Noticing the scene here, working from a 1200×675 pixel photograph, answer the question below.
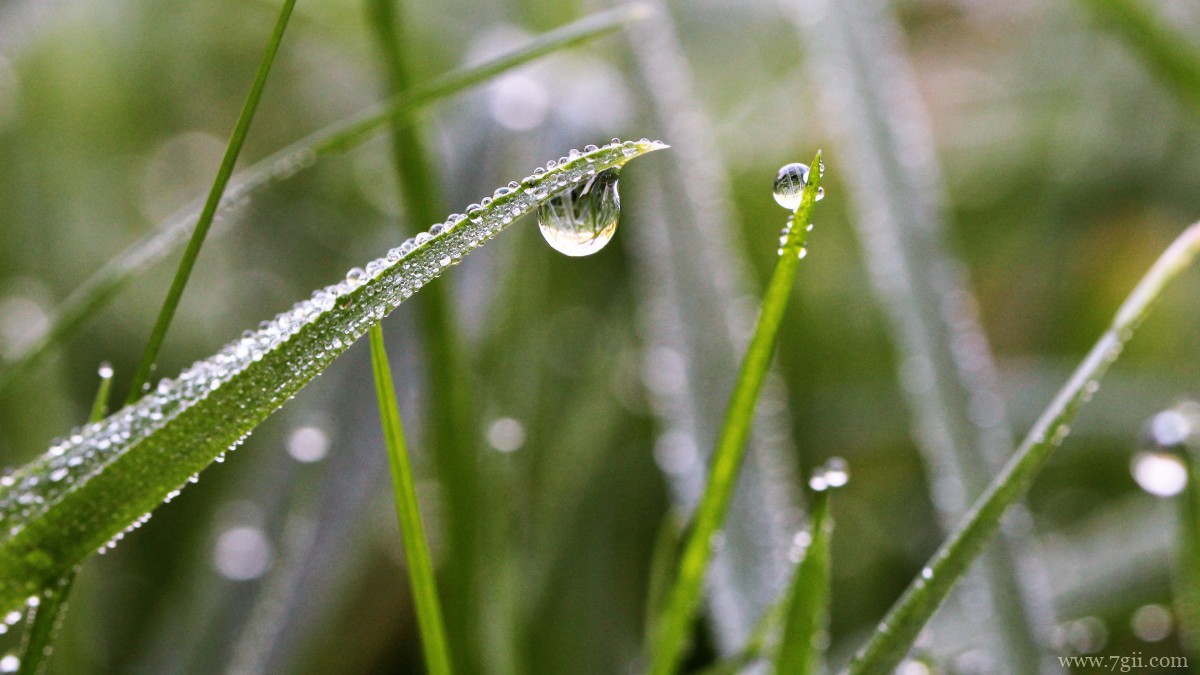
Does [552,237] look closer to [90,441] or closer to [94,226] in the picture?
[90,441]

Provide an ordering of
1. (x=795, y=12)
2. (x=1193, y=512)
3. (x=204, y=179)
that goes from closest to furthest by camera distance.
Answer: (x=1193, y=512), (x=795, y=12), (x=204, y=179)

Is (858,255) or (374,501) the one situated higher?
(858,255)

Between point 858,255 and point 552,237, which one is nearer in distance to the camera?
point 552,237

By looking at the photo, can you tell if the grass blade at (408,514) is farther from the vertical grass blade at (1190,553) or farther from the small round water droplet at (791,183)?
the vertical grass blade at (1190,553)

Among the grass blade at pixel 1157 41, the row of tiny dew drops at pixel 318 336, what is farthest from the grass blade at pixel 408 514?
the grass blade at pixel 1157 41

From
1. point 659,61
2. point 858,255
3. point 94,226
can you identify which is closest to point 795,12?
point 659,61

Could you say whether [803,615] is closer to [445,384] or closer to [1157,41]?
[445,384]

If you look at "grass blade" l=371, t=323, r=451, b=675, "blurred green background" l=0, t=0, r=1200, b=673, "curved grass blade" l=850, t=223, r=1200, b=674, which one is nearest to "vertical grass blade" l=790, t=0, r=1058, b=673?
"blurred green background" l=0, t=0, r=1200, b=673
